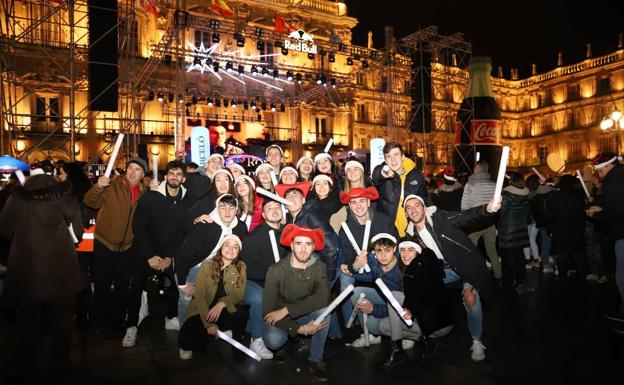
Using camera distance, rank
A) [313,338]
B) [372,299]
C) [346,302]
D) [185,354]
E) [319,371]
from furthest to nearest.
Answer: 1. [346,302]
2. [372,299]
3. [185,354]
4. [313,338]
5. [319,371]

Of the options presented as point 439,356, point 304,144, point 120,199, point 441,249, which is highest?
point 304,144

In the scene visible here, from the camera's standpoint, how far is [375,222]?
4.77 m

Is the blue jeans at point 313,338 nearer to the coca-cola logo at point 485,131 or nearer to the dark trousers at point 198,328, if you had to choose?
the dark trousers at point 198,328

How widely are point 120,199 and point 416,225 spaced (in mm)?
3183

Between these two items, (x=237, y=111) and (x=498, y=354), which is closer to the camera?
(x=498, y=354)

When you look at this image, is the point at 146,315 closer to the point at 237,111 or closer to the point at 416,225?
the point at 416,225

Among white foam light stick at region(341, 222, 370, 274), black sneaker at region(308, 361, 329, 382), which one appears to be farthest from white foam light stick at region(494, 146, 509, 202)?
black sneaker at region(308, 361, 329, 382)

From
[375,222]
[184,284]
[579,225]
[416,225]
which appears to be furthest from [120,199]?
[579,225]

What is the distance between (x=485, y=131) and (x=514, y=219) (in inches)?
625

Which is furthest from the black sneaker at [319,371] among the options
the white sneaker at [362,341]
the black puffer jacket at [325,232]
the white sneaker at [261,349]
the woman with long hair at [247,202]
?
the woman with long hair at [247,202]

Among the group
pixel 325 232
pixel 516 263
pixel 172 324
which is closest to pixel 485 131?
pixel 516 263

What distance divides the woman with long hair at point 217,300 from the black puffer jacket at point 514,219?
475 cm

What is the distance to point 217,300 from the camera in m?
4.48

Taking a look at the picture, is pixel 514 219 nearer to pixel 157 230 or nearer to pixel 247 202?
pixel 247 202
